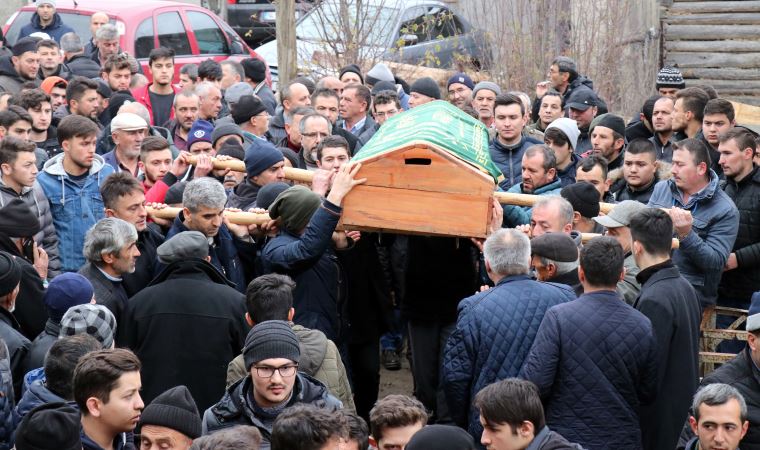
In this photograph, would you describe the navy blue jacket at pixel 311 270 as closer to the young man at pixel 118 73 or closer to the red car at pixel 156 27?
the young man at pixel 118 73

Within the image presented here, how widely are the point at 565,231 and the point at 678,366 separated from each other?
1253 millimetres

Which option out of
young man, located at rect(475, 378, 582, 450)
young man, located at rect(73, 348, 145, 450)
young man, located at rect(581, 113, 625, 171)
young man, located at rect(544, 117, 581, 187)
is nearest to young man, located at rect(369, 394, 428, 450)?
young man, located at rect(475, 378, 582, 450)

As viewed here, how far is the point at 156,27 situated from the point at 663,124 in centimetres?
819

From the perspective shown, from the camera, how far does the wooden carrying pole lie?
301 inches

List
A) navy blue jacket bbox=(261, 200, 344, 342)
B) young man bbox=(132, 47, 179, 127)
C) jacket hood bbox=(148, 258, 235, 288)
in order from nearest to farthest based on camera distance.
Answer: jacket hood bbox=(148, 258, 235, 288)
navy blue jacket bbox=(261, 200, 344, 342)
young man bbox=(132, 47, 179, 127)

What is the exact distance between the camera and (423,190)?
691 centimetres

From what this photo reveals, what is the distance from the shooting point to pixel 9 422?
18.4 feet

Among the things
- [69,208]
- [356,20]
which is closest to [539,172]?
[69,208]

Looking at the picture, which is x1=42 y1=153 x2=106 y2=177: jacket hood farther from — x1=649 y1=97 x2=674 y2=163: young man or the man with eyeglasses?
x1=649 y1=97 x2=674 y2=163: young man

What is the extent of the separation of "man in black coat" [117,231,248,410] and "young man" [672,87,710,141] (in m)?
4.82

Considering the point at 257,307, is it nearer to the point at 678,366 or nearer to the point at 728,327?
the point at 678,366

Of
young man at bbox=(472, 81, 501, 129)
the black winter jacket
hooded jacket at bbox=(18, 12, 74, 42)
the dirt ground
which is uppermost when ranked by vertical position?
hooded jacket at bbox=(18, 12, 74, 42)

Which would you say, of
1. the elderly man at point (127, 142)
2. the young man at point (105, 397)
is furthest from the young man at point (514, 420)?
the elderly man at point (127, 142)

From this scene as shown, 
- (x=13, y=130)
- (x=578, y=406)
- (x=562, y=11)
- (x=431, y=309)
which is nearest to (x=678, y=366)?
(x=578, y=406)
